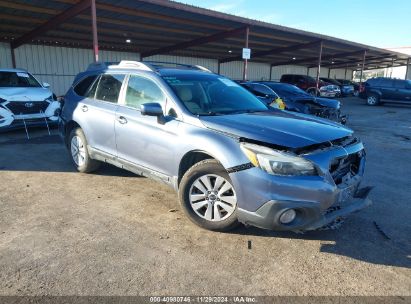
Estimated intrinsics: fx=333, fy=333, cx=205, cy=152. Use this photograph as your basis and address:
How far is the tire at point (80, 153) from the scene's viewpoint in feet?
17.2

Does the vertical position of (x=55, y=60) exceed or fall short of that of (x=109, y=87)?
it exceeds it

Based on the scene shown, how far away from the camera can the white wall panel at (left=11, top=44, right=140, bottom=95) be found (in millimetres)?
19717

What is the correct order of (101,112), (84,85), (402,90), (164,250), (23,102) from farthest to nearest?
(402,90)
(23,102)
(84,85)
(101,112)
(164,250)

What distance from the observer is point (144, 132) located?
4.09 metres

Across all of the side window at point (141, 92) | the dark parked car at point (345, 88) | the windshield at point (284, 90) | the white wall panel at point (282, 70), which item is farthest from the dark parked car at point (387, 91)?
the side window at point (141, 92)

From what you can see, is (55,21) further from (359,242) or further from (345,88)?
(345,88)

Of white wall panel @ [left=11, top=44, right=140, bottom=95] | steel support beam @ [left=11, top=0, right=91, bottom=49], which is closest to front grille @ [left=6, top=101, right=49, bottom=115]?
steel support beam @ [left=11, top=0, right=91, bottom=49]

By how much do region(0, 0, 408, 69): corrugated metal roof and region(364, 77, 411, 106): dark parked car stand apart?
340 centimetres

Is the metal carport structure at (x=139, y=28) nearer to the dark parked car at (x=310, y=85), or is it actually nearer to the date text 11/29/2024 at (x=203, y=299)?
the dark parked car at (x=310, y=85)

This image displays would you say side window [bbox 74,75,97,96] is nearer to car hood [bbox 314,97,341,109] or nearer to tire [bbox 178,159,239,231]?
tire [bbox 178,159,239,231]

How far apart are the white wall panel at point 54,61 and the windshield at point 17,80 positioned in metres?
11.7

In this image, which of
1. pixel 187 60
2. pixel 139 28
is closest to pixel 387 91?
pixel 187 60

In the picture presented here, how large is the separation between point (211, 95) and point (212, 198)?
4.97 feet

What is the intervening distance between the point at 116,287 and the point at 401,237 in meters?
2.92
